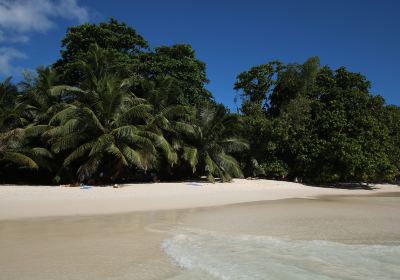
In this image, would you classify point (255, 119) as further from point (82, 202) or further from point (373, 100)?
point (82, 202)

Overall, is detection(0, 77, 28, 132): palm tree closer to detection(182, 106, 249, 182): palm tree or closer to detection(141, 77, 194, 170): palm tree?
detection(141, 77, 194, 170): palm tree

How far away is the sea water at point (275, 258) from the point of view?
546 centimetres

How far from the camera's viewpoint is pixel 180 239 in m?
7.66

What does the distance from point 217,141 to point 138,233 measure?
548 inches

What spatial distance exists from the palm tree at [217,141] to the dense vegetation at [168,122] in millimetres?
60

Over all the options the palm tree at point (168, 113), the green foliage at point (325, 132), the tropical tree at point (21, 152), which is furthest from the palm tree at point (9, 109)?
the green foliage at point (325, 132)

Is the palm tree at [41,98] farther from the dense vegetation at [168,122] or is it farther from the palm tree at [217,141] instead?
the palm tree at [217,141]

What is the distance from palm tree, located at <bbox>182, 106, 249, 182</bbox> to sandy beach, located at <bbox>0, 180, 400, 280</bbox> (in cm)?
652

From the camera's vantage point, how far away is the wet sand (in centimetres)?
555

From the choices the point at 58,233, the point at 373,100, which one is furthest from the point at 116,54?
the point at 373,100

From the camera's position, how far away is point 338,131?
24172mm

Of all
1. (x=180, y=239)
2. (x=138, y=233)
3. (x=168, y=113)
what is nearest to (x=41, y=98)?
(x=168, y=113)

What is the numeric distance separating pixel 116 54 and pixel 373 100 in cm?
1734

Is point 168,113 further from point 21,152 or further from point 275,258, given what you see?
point 275,258
